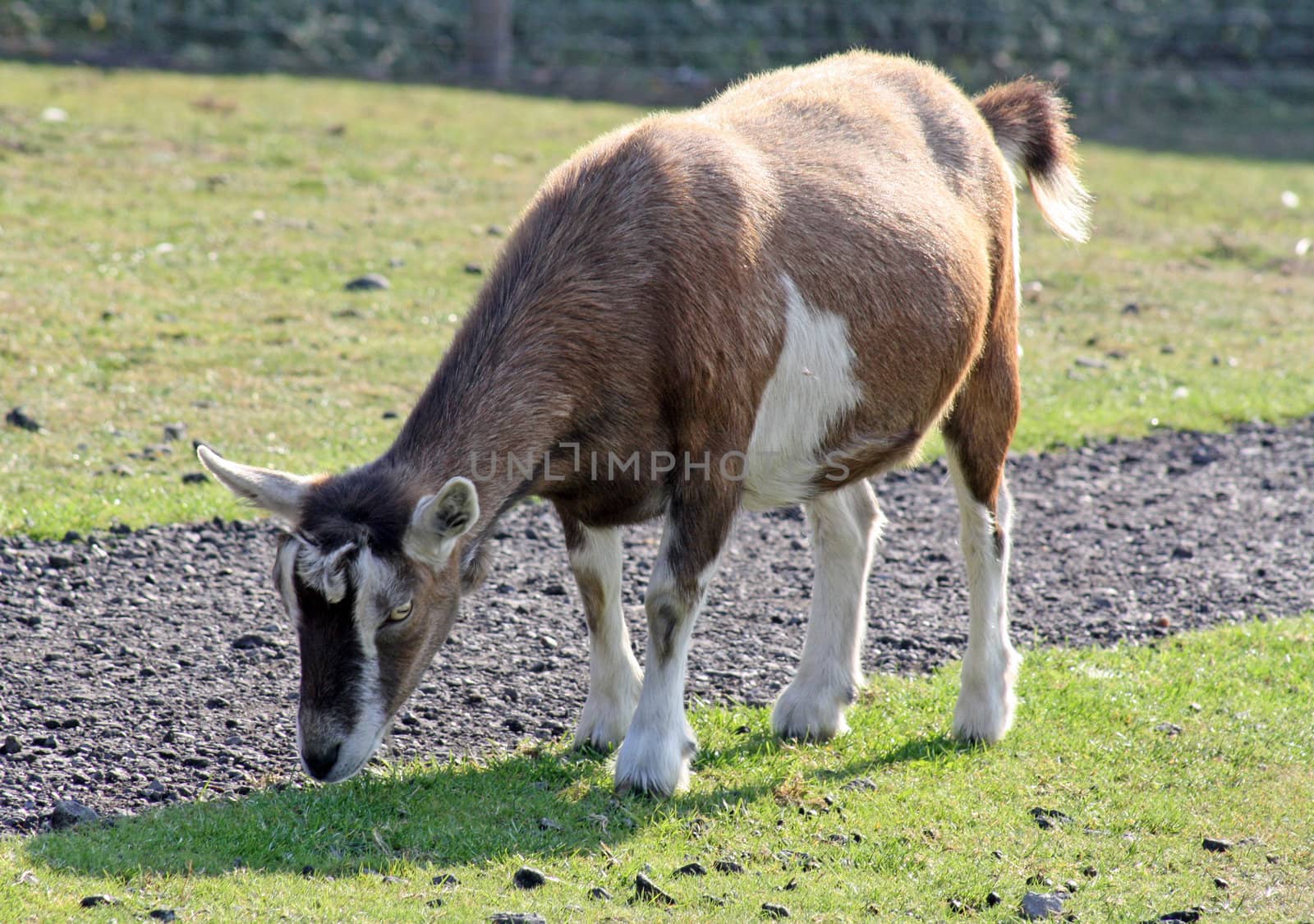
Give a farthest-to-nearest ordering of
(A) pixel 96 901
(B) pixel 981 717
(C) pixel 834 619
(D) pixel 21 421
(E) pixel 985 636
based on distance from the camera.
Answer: (D) pixel 21 421
(C) pixel 834 619
(E) pixel 985 636
(B) pixel 981 717
(A) pixel 96 901

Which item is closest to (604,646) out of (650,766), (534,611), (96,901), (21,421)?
(650,766)

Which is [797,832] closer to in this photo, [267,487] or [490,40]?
[267,487]

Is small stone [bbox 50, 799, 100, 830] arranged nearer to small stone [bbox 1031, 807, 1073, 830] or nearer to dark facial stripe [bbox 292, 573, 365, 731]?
dark facial stripe [bbox 292, 573, 365, 731]

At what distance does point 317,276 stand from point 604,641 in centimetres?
704

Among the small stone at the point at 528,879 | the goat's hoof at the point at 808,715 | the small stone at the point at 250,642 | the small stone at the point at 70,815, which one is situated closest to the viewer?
the small stone at the point at 528,879

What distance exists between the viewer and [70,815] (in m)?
4.92

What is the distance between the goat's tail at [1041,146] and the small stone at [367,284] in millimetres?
6028

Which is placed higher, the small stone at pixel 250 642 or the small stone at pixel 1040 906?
the small stone at pixel 1040 906

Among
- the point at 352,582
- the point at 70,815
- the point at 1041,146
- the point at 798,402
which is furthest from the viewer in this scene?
the point at 1041,146

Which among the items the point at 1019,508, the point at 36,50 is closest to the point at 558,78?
the point at 36,50

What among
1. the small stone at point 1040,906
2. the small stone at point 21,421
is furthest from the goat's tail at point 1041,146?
the small stone at point 21,421

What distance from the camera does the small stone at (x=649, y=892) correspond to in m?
4.59

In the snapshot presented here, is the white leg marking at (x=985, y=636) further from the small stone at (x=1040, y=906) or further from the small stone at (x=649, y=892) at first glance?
the small stone at (x=649, y=892)

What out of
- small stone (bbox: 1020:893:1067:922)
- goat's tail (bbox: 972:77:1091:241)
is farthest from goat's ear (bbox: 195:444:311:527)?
goat's tail (bbox: 972:77:1091:241)
